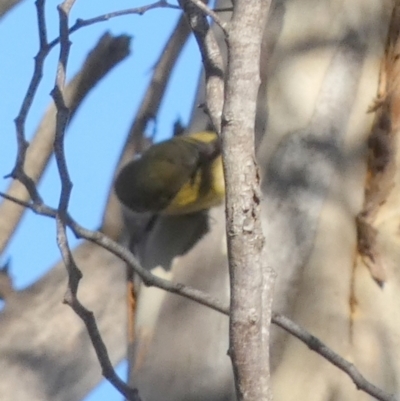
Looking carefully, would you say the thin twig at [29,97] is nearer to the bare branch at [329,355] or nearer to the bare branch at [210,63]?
the bare branch at [210,63]

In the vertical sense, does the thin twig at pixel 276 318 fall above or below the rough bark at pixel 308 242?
below

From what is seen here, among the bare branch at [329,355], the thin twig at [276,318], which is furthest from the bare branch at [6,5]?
the bare branch at [329,355]

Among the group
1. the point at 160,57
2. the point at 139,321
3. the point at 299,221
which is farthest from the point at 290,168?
the point at 160,57

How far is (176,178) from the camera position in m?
1.16

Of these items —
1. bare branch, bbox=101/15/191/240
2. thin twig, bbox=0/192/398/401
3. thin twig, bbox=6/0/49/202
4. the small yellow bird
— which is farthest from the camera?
bare branch, bbox=101/15/191/240

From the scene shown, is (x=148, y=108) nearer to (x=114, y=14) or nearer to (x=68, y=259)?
(x=114, y=14)

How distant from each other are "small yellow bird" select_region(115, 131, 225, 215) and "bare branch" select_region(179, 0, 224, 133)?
35 cm

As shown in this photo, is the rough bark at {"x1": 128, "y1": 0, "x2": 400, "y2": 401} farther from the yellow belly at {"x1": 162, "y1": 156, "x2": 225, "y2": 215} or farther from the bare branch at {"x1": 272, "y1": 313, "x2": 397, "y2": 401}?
the bare branch at {"x1": 272, "y1": 313, "x2": 397, "y2": 401}

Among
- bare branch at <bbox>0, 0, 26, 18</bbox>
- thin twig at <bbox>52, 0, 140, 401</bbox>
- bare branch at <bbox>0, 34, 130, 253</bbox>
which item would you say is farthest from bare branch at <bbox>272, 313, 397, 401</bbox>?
bare branch at <bbox>0, 34, 130, 253</bbox>

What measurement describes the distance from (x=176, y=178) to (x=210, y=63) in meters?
0.40

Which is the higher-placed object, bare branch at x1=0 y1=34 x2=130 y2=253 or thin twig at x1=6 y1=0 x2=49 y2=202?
bare branch at x1=0 y1=34 x2=130 y2=253

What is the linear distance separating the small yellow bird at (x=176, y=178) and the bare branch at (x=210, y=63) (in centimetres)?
35

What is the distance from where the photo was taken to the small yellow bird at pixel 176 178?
1.14 m

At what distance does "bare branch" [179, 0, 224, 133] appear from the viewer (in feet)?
2.42
